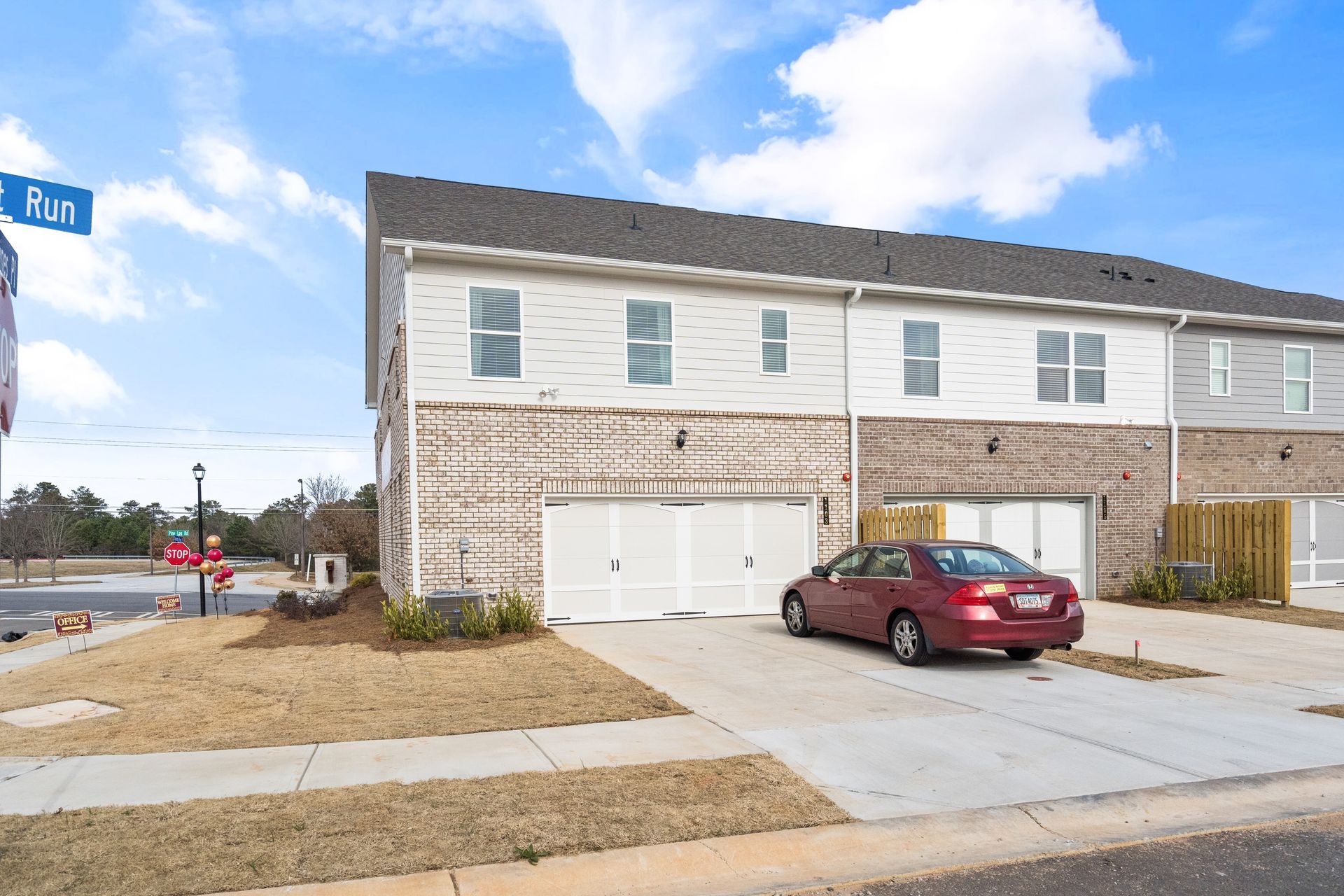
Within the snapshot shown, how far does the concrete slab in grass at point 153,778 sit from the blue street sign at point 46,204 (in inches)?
130

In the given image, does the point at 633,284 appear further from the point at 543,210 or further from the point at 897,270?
the point at 897,270

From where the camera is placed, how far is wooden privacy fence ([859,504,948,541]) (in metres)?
13.8

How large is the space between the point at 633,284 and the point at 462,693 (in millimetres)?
7986

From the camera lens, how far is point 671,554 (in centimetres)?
1477

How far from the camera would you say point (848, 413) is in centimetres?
1587

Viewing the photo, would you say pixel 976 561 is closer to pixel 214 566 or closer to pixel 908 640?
pixel 908 640

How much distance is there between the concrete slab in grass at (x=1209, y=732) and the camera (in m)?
6.28

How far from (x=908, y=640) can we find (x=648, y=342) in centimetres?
676

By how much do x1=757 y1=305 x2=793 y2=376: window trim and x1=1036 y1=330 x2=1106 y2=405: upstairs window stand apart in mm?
5160

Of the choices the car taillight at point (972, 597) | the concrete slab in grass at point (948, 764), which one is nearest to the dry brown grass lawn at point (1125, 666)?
the car taillight at point (972, 597)

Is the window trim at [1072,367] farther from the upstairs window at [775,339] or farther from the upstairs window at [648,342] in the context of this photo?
the upstairs window at [648,342]

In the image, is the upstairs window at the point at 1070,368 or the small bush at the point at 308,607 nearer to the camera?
the small bush at the point at 308,607

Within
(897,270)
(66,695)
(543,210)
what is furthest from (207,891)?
(897,270)

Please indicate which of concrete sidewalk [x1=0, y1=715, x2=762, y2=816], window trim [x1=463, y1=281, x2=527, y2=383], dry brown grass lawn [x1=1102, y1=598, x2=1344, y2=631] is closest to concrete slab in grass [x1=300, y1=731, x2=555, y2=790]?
concrete sidewalk [x1=0, y1=715, x2=762, y2=816]
